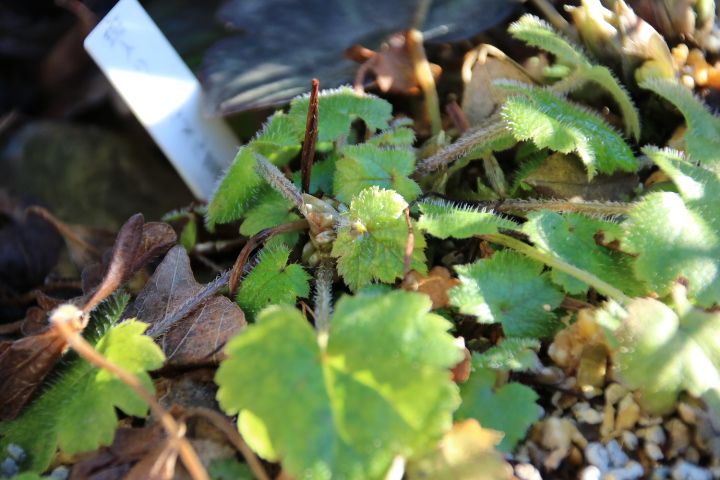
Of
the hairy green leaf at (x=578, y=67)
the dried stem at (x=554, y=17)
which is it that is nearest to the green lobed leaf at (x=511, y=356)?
the hairy green leaf at (x=578, y=67)

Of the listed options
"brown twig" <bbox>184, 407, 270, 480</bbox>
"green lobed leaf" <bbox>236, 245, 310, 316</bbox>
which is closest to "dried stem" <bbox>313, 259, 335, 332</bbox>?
"green lobed leaf" <bbox>236, 245, 310, 316</bbox>

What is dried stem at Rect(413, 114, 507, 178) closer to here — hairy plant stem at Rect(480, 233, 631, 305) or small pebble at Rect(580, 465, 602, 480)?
hairy plant stem at Rect(480, 233, 631, 305)

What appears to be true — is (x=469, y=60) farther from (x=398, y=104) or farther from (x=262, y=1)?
(x=262, y=1)

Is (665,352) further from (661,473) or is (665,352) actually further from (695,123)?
(695,123)

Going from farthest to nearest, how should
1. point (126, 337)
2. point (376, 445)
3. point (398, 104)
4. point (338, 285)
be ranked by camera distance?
point (398, 104)
point (338, 285)
point (126, 337)
point (376, 445)

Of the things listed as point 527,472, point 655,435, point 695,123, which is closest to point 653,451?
point 655,435

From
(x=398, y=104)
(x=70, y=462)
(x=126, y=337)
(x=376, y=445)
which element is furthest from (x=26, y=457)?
(x=398, y=104)

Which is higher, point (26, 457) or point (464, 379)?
point (26, 457)
